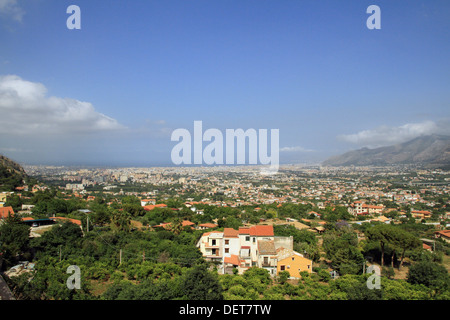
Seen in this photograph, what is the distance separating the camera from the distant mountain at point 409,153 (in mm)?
117750

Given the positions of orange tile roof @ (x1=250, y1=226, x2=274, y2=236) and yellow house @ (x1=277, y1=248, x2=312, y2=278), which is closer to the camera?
yellow house @ (x1=277, y1=248, x2=312, y2=278)

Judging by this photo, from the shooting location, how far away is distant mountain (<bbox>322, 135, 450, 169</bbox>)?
118 metres

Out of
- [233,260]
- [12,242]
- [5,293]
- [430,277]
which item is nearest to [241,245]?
[233,260]

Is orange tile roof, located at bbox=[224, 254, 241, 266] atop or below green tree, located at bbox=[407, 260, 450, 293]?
below

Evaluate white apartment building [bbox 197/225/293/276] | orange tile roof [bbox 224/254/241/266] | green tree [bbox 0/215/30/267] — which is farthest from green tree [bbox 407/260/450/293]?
green tree [bbox 0/215/30/267]

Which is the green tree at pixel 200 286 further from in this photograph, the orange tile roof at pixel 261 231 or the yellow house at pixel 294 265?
the orange tile roof at pixel 261 231

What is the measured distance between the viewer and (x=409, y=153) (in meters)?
144

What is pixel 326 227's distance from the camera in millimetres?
22094

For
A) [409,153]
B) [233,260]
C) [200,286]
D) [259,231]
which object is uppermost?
[409,153]

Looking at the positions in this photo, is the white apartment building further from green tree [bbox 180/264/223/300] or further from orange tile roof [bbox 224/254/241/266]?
green tree [bbox 180/264/223/300]

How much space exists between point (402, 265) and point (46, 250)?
17.2 meters

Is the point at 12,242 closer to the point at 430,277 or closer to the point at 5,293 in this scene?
the point at 5,293

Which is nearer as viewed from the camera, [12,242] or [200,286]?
[200,286]
